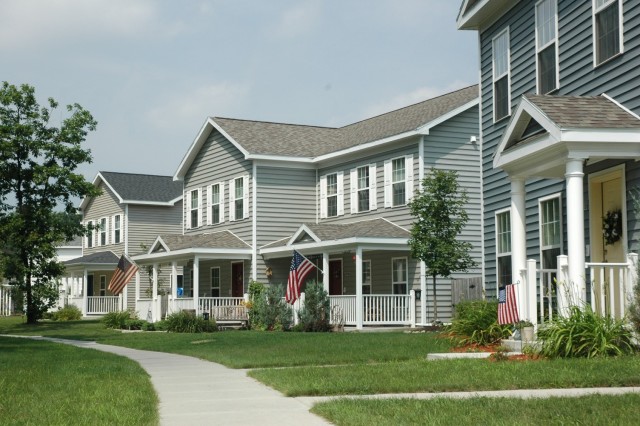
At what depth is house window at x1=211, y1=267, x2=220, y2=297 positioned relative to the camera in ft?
119

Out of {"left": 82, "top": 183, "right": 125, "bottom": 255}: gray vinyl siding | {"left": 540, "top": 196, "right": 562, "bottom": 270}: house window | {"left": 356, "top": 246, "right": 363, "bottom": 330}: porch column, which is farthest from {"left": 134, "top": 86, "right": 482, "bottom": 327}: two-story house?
{"left": 82, "top": 183, "right": 125, "bottom": 255}: gray vinyl siding

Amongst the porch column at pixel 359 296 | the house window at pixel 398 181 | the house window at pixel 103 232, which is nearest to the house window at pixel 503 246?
the porch column at pixel 359 296

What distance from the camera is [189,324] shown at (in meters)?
28.9

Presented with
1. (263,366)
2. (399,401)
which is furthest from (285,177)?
(399,401)

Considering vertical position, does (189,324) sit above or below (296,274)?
below

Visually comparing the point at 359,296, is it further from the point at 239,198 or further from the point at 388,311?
the point at 239,198

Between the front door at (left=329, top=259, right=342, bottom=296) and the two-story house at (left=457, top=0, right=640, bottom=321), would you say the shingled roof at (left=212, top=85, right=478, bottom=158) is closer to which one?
the front door at (left=329, top=259, right=342, bottom=296)

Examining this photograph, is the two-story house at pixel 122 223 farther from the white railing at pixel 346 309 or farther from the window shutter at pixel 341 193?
the white railing at pixel 346 309

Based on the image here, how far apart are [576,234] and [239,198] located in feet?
70.6

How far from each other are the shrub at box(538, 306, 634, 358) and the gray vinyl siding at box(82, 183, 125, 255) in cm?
3709

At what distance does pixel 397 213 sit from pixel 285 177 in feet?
18.3

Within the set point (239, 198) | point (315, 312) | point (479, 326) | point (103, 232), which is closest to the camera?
point (479, 326)

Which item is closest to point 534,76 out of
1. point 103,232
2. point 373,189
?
point 373,189

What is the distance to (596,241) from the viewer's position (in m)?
15.1
